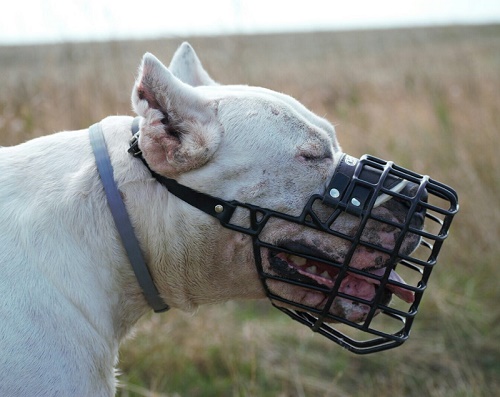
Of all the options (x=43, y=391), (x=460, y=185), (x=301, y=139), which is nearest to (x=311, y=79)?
(x=460, y=185)

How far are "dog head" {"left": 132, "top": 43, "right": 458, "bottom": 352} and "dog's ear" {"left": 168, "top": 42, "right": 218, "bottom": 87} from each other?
1.33 feet

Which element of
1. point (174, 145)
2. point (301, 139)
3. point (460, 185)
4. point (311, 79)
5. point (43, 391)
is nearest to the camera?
point (43, 391)

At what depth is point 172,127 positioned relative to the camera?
190 cm

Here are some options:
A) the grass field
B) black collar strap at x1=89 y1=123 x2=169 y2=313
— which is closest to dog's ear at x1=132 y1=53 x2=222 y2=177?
black collar strap at x1=89 y1=123 x2=169 y2=313

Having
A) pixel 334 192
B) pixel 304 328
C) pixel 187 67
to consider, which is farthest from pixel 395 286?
pixel 304 328

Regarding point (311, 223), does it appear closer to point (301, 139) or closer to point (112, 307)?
point (301, 139)

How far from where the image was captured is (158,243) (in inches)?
76.2

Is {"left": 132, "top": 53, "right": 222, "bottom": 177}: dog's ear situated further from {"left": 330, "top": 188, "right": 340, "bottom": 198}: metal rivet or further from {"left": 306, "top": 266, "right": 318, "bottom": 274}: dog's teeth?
{"left": 306, "top": 266, "right": 318, "bottom": 274}: dog's teeth

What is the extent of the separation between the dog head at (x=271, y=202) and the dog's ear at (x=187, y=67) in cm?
40

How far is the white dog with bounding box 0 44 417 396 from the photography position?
1.76m

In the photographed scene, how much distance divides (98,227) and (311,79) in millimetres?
6777

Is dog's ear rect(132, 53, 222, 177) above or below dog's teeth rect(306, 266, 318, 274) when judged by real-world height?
above

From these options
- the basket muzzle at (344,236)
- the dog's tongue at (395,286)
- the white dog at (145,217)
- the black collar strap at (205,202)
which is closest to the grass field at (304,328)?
the dog's tongue at (395,286)

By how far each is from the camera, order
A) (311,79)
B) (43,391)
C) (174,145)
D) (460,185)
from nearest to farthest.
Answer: (43,391) < (174,145) < (460,185) < (311,79)
